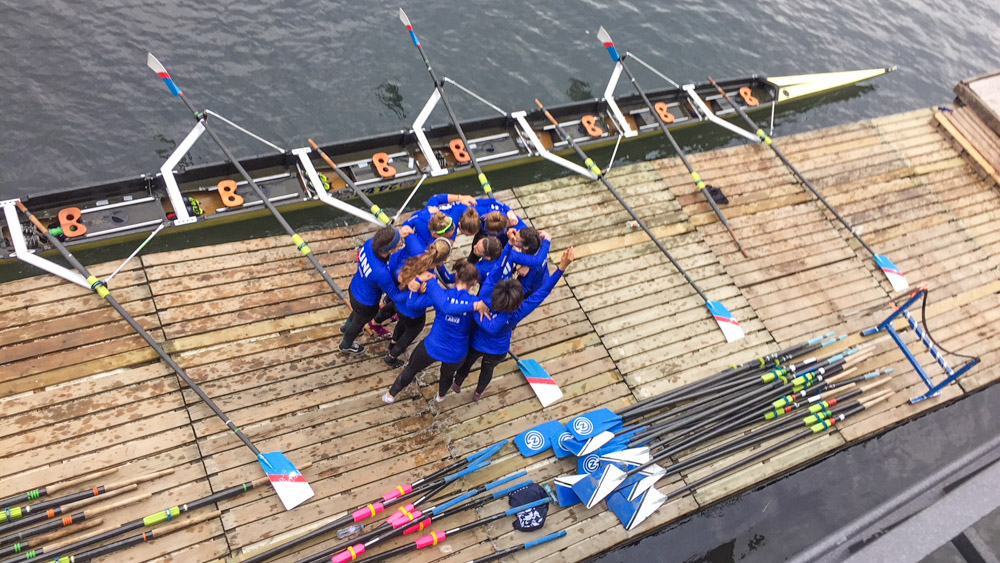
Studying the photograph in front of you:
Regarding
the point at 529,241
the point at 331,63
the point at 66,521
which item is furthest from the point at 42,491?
the point at 331,63

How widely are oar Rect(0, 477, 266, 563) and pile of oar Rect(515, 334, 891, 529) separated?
313cm

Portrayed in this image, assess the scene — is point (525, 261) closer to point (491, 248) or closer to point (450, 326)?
point (491, 248)

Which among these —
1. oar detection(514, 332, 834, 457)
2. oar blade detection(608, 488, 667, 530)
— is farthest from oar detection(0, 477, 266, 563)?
oar blade detection(608, 488, 667, 530)

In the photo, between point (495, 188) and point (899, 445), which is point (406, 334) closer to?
point (495, 188)

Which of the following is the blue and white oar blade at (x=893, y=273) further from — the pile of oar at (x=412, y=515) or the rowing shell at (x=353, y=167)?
the pile of oar at (x=412, y=515)

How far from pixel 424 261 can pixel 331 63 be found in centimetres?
855

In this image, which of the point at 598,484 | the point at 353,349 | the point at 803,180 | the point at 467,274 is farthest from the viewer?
the point at 803,180

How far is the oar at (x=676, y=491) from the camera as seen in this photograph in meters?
7.09

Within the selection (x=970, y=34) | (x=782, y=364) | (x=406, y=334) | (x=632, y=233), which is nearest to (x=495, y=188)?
(x=632, y=233)

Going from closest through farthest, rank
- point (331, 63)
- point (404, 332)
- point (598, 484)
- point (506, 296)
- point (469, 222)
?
point (506, 296), point (469, 222), point (598, 484), point (404, 332), point (331, 63)

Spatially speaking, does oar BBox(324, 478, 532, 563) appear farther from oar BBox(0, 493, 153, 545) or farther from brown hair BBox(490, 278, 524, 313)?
brown hair BBox(490, 278, 524, 313)

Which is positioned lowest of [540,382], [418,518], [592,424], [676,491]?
[676,491]

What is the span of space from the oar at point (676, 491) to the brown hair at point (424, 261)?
3438mm

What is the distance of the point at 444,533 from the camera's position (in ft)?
21.6
